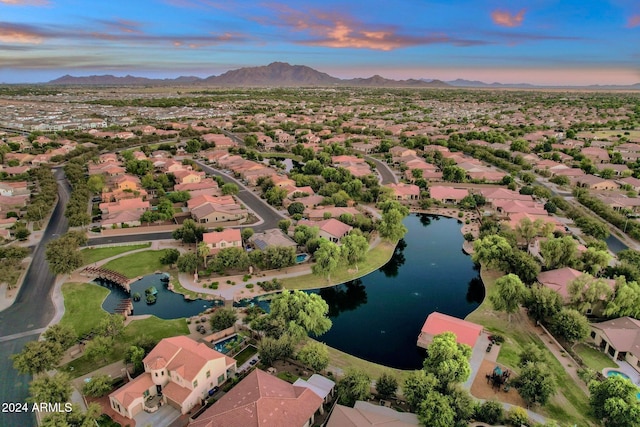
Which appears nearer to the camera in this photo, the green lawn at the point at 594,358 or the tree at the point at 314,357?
the tree at the point at 314,357

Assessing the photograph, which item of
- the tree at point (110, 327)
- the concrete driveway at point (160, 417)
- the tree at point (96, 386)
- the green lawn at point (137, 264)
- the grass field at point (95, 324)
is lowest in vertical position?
the grass field at point (95, 324)

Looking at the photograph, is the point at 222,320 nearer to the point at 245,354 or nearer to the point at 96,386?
the point at 245,354

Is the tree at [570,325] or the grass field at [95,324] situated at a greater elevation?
the tree at [570,325]

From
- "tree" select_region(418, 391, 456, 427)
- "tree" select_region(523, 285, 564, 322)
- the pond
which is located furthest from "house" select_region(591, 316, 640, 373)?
the pond

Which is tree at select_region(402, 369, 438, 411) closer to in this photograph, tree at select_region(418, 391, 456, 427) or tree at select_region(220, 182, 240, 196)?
tree at select_region(418, 391, 456, 427)

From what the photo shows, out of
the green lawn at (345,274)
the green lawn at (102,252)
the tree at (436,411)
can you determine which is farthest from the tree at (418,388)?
the green lawn at (102,252)

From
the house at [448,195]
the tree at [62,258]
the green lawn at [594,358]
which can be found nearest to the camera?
the green lawn at [594,358]

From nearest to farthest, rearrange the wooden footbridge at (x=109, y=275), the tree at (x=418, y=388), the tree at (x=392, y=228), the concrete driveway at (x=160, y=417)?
the tree at (x=418, y=388) < the concrete driveway at (x=160, y=417) < the wooden footbridge at (x=109, y=275) < the tree at (x=392, y=228)

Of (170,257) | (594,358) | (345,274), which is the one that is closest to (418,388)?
(594,358)

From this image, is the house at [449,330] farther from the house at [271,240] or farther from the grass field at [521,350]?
the house at [271,240]
